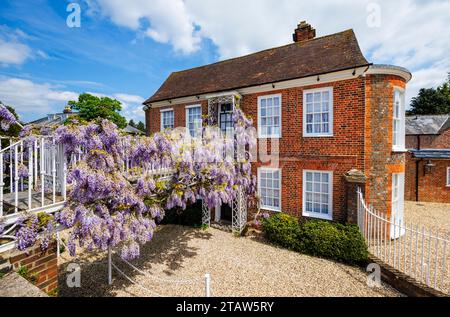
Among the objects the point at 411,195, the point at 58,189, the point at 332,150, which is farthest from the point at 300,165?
the point at 411,195

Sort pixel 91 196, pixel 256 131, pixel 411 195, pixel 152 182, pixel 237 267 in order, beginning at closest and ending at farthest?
pixel 91 196
pixel 152 182
pixel 237 267
pixel 256 131
pixel 411 195

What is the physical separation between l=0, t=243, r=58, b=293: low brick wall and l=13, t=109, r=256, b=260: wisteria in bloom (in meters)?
0.27

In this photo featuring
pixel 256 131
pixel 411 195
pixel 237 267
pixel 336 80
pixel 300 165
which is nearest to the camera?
pixel 237 267

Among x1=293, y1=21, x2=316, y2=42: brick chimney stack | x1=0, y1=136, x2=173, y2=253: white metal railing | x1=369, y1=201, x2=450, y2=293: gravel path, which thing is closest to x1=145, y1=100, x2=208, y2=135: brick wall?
x1=293, y1=21, x2=316, y2=42: brick chimney stack

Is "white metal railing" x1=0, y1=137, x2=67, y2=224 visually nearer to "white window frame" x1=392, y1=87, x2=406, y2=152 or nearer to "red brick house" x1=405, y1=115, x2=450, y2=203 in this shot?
"white window frame" x1=392, y1=87, x2=406, y2=152

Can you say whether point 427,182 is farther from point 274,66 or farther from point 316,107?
point 274,66

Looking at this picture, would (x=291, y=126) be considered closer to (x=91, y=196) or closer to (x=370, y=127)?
(x=370, y=127)

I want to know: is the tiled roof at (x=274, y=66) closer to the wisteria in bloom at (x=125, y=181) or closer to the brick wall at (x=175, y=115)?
the brick wall at (x=175, y=115)

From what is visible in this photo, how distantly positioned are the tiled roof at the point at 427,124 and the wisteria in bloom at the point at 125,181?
2129 centimetres

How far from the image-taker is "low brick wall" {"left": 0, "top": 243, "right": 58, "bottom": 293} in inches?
132

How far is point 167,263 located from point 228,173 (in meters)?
3.78

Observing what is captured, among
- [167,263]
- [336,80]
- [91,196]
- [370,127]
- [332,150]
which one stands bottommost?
[167,263]

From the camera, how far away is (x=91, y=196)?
4434 mm

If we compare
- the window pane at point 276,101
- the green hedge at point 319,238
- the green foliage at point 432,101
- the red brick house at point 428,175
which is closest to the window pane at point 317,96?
the window pane at point 276,101
